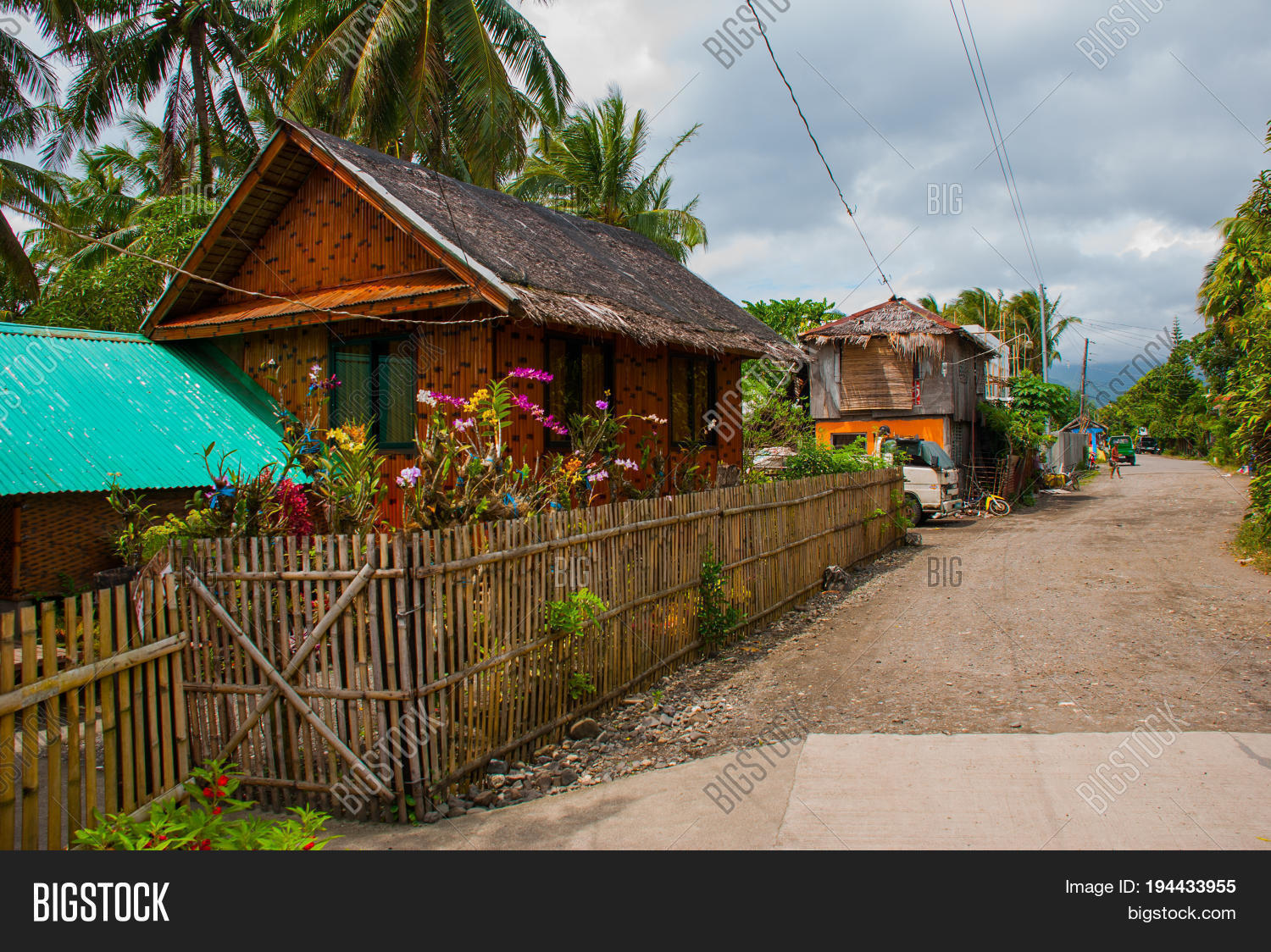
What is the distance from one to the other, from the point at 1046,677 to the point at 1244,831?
9.64 ft

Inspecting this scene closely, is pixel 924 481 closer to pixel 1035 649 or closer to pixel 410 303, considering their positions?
pixel 1035 649

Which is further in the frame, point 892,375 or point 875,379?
point 875,379

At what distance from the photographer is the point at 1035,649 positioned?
7.83 metres

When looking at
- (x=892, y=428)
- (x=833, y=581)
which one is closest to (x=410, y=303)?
(x=833, y=581)

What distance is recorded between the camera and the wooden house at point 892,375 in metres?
24.7

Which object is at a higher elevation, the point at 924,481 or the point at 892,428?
the point at 892,428

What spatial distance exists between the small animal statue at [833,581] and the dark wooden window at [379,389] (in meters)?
5.85

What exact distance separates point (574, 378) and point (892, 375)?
16.8 m

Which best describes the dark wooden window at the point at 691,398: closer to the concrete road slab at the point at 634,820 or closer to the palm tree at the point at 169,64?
the concrete road slab at the point at 634,820

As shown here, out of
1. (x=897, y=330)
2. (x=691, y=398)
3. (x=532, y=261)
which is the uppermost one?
(x=897, y=330)

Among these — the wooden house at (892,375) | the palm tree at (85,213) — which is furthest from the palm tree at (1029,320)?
the palm tree at (85,213)

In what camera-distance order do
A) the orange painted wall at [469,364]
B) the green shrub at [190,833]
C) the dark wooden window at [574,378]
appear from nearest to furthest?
the green shrub at [190,833]
the orange painted wall at [469,364]
the dark wooden window at [574,378]

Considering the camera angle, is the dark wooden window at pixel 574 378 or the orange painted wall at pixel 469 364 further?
the dark wooden window at pixel 574 378
